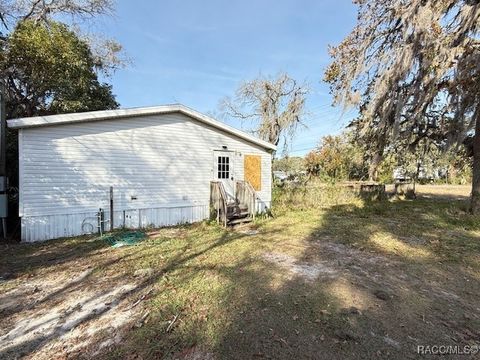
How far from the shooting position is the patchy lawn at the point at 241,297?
2.60 m

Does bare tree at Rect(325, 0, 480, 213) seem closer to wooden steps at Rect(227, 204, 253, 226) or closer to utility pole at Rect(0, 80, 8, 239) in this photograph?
wooden steps at Rect(227, 204, 253, 226)

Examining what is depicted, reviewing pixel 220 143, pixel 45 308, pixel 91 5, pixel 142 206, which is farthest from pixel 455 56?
pixel 91 5

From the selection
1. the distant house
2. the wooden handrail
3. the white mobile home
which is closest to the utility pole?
the white mobile home

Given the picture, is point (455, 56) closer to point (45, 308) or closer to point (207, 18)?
point (207, 18)

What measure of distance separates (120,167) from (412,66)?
883 centimetres

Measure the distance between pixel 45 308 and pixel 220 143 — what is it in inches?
269

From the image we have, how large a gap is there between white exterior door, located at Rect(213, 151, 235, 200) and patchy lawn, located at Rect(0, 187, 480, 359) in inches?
126

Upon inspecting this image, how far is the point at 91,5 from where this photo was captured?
11.1 m

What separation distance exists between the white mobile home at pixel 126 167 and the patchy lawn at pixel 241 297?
3.32ft

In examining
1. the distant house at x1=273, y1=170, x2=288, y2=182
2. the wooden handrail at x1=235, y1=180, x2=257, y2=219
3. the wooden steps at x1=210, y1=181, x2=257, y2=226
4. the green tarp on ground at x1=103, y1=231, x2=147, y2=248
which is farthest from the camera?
the distant house at x1=273, y1=170, x2=288, y2=182

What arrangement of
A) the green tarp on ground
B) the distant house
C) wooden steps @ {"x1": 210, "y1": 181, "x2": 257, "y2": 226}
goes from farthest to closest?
the distant house
wooden steps @ {"x1": 210, "y1": 181, "x2": 257, "y2": 226}
the green tarp on ground

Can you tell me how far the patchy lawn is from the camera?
260 cm

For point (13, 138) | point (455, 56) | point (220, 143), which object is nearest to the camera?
point (455, 56)

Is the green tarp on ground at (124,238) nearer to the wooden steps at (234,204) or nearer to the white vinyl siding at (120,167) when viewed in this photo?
the white vinyl siding at (120,167)
